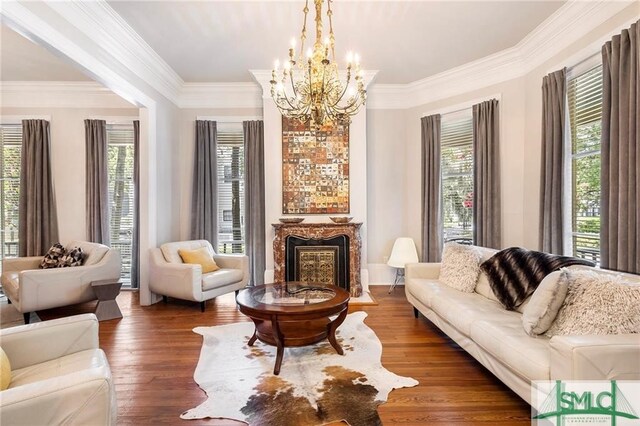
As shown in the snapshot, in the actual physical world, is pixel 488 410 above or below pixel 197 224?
below

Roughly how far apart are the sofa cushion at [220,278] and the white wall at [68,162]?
2523 millimetres

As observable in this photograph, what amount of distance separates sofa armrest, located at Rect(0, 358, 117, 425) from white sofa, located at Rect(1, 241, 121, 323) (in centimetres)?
283

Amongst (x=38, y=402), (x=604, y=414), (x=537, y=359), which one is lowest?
(x=604, y=414)

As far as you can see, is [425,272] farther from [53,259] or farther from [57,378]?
[53,259]

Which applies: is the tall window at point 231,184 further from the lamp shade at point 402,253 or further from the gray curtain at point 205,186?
the lamp shade at point 402,253

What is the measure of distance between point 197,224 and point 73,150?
2.31 m

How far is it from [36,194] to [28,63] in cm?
188

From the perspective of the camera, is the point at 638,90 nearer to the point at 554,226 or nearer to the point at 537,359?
the point at 554,226

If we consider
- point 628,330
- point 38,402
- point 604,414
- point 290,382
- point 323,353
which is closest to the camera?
point 38,402

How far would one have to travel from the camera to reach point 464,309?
8.55 ft

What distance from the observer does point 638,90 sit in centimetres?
241

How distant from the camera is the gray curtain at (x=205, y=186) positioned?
4.91 meters

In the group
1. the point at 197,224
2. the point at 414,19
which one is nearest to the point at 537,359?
the point at 414,19

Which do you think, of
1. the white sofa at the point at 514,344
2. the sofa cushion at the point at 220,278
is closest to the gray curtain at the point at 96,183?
the sofa cushion at the point at 220,278
